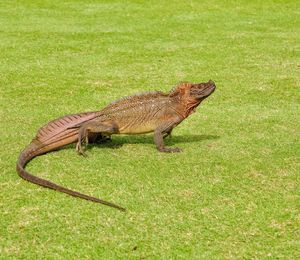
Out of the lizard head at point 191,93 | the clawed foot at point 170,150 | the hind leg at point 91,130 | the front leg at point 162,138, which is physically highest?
the lizard head at point 191,93

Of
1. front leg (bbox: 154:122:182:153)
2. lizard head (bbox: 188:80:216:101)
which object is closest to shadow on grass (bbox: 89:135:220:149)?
front leg (bbox: 154:122:182:153)

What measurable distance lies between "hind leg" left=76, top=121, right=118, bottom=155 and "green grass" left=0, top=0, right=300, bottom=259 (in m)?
0.14

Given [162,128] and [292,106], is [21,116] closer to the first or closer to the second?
[162,128]

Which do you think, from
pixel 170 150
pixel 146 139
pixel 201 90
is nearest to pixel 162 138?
pixel 170 150

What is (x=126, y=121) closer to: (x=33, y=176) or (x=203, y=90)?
(x=203, y=90)

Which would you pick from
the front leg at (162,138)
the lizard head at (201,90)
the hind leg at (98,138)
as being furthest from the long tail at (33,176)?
the lizard head at (201,90)

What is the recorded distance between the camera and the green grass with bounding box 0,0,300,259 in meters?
4.32

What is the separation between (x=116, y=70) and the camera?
910 cm

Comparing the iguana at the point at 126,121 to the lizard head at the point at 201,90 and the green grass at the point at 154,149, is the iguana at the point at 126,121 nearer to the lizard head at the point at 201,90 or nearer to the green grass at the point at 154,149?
the lizard head at the point at 201,90

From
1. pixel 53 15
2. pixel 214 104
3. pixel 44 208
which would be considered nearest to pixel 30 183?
pixel 44 208

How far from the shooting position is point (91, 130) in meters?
5.70

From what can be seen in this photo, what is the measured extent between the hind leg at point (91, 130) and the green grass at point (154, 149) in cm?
14

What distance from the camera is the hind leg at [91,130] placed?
564 cm

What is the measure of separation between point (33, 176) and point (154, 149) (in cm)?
133
